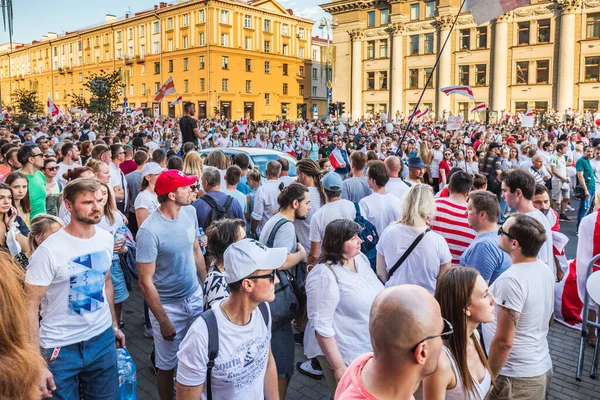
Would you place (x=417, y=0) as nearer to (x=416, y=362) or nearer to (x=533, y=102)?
(x=533, y=102)

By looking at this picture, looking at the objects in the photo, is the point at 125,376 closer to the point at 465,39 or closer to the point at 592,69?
the point at 592,69

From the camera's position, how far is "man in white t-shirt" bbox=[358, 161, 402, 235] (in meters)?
6.01

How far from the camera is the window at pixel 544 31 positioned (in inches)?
1740

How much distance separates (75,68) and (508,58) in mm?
67089

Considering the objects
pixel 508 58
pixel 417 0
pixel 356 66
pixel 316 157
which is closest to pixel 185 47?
pixel 356 66

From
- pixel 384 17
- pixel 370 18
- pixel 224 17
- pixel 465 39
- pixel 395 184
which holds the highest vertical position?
pixel 224 17

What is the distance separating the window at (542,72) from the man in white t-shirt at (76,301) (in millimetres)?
48549

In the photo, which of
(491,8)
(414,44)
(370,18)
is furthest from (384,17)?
(491,8)

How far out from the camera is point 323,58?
3211 inches

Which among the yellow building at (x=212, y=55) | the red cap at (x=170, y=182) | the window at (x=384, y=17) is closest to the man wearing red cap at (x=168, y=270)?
the red cap at (x=170, y=182)

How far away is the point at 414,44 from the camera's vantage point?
5244cm

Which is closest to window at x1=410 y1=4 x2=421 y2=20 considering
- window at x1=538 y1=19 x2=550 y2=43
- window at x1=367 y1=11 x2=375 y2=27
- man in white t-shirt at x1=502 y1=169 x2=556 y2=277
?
window at x1=367 y1=11 x2=375 y2=27

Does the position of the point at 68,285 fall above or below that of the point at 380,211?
below

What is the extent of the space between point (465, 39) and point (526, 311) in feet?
165
